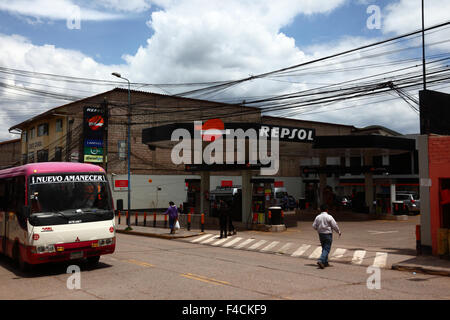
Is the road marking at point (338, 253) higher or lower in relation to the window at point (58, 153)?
lower

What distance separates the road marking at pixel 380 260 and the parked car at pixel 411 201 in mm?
20815

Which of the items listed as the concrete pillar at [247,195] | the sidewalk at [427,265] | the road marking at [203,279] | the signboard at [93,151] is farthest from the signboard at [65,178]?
the signboard at [93,151]

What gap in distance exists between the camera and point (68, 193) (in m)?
11.2

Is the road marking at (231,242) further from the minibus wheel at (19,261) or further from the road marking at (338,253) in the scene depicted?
the minibus wheel at (19,261)

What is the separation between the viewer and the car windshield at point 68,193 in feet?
35.5

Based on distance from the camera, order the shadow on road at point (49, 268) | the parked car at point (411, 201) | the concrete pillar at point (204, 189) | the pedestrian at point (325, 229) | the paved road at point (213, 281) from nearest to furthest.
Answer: the paved road at point (213, 281) → the shadow on road at point (49, 268) → the pedestrian at point (325, 229) → the concrete pillar at point (204, 189) → the parked car at point (411, 201)

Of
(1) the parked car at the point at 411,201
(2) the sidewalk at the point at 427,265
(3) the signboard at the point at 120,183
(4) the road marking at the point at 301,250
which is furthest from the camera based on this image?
(3) the signboard at the point at 120,183

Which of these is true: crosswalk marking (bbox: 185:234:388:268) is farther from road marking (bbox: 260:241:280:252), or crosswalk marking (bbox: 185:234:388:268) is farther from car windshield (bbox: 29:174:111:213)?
car windshield (bbox: 29:174:111:213)

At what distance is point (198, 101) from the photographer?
1914 inches

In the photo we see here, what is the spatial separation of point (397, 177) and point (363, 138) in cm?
2612

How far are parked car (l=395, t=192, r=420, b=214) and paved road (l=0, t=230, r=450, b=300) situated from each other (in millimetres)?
23288

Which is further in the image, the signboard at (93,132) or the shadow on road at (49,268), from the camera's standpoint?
the signboard at (93,132)

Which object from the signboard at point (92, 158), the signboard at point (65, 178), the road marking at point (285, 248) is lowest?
the road marking at point (285, 248)
